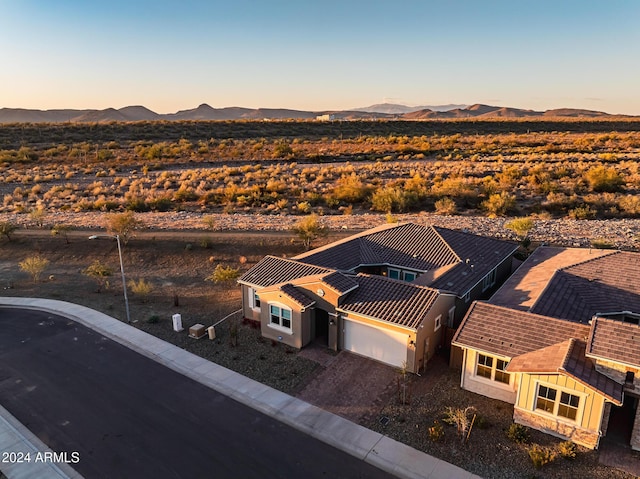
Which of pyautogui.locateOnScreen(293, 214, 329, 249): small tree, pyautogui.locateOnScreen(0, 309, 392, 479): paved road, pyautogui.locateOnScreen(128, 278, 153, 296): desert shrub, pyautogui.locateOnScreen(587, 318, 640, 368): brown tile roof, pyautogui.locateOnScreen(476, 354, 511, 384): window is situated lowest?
pyautogui.locateOnScreen(0, 309, 392, 479): paved road

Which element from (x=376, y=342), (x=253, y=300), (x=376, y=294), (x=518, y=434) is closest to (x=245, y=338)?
(x=253, y=300)

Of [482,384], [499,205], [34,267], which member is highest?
[499,205]

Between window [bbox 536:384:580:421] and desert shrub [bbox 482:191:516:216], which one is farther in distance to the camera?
desert shrub [bbox 482:191:516:216]

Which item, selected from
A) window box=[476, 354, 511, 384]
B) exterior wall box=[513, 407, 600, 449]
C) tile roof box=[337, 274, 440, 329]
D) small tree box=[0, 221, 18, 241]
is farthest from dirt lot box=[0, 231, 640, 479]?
tile roof box=[337, 274, 440, 329]

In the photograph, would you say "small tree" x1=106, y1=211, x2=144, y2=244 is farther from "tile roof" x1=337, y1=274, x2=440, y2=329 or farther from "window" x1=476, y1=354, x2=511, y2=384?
"window" x1=476, y1=354, x2=511, y2=384

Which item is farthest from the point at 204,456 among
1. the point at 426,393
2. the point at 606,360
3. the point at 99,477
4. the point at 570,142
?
the point at 570,142

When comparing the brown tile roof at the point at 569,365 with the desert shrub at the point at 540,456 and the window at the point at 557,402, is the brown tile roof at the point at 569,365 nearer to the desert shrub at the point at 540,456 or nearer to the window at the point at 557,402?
the window at the point at 557,402

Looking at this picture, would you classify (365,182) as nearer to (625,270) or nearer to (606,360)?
(625,270)

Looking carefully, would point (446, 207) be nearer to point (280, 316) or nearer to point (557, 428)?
point (280, 316)
